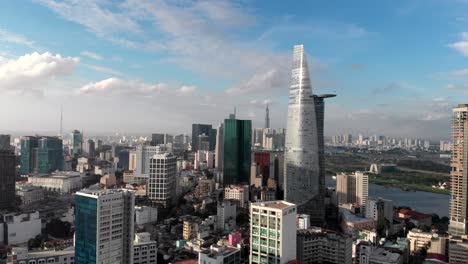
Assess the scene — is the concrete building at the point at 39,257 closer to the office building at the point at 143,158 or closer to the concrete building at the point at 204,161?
the office building at the point at 143,158

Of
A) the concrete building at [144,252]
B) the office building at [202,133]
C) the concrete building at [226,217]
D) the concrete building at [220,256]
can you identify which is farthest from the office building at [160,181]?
the office building at [202,133]

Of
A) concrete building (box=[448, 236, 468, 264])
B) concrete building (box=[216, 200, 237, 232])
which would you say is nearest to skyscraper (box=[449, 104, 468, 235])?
concrete building (box=[448, 236, 468, 264])

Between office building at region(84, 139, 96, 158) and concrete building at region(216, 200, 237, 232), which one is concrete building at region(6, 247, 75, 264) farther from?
office building at region(84, 139, 96, 158)

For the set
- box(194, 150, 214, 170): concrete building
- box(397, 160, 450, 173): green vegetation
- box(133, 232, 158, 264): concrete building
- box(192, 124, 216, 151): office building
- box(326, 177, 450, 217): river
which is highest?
box(192, 124, 216, 151): office building

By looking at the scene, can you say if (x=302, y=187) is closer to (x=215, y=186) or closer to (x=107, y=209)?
(x=215, y=186)

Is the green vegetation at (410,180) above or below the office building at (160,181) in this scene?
below

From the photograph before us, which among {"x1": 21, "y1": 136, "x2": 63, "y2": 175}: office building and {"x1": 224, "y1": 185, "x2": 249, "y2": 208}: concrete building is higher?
{"x1": 21, "y1": 136, "x2": 63, "y2": 175}: office building

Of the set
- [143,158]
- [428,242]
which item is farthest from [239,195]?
[143,158]
